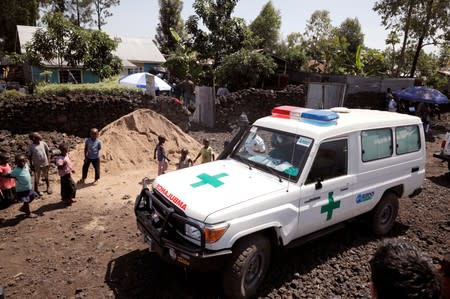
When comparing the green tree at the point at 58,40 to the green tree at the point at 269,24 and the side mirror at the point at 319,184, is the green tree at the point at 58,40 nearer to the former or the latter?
the side mirror at the point at 319,184

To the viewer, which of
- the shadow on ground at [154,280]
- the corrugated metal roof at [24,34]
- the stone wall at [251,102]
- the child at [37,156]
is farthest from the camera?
the corrugated metal roof at [24,34]

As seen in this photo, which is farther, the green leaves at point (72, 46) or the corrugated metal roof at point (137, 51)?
the corrugated metal roof at point (137, 51)

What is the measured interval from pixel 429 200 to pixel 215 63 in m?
15.6

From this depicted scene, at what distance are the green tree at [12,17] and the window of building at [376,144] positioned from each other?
34.2 m

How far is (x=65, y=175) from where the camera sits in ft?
22.1

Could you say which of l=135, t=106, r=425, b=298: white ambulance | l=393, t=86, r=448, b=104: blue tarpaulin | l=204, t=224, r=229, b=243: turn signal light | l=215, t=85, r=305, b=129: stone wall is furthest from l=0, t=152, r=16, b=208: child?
l=393, t=86, r=448, b=104: blue tarpaulin

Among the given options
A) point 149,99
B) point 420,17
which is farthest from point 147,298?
point 420,17

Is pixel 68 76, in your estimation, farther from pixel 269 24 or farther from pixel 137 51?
pixel 269 24

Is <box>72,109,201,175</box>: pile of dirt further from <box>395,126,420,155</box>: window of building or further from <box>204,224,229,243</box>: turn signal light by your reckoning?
<box>204,224,229,243</box>: turn signal light

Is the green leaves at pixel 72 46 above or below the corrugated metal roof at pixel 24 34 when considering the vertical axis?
below

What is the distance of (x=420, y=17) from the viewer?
65.8 ft

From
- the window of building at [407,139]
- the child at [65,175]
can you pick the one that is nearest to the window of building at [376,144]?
the window of building at [407,139]

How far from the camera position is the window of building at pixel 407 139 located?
18.4 ft

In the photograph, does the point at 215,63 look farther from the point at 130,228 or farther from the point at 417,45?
the point at 130,228
